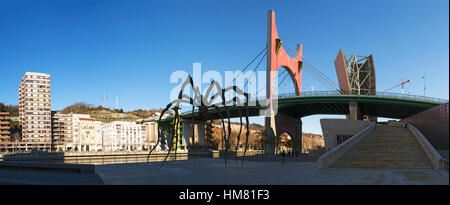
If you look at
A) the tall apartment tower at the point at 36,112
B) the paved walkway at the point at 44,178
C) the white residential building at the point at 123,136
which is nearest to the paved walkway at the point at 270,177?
the paved walkway at the point at 44,178

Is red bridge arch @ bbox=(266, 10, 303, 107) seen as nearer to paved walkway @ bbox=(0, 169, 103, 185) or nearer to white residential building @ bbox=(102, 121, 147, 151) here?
paved walkway @ bbox=(0, 169, 103, 185)

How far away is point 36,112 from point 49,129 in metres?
6.40

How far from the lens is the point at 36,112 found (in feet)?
312

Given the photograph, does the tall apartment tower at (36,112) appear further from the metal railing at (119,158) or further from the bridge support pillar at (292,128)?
the bridge support pillar at (292,128)

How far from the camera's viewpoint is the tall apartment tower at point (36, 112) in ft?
306

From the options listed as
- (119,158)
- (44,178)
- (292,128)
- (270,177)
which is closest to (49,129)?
(292,128)

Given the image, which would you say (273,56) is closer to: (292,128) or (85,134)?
(292,128)

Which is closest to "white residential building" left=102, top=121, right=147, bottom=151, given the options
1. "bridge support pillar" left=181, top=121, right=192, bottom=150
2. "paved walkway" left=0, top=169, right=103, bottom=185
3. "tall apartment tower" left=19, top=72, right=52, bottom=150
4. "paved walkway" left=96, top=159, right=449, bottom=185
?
"tall apartment tower" left=19, top=72, right=52, bottom=150

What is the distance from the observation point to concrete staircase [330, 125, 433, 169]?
55.2 ft

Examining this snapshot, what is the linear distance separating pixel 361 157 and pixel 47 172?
16816 millimetres

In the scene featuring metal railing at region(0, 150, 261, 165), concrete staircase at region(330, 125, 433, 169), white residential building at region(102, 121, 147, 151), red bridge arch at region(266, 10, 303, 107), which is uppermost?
red bridge arch at region(266, 10, 303, 107)

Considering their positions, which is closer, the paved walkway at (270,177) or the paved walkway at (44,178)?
the paved walkway at (270,177)

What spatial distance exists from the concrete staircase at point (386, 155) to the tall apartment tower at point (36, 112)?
320 ft
